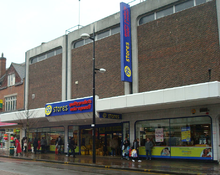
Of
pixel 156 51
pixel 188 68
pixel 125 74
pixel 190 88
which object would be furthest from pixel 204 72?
pixel 125 74

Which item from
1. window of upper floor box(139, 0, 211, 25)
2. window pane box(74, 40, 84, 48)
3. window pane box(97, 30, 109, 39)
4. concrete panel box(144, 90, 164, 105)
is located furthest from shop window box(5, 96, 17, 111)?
concrete panel box(144, 90, 164, 105)

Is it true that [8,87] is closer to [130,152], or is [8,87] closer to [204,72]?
[130,152]

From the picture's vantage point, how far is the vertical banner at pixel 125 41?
2047 cm

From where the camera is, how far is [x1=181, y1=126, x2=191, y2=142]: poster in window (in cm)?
1833

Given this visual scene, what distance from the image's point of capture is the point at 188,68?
718 inches

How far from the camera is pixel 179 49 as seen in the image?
61.7 ft

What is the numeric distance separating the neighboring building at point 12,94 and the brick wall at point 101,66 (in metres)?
10.7

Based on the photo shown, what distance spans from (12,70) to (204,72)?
1075 inches

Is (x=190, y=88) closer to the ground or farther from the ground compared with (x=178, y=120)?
farther from the ground

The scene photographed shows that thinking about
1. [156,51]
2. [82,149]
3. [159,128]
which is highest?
[156,51]

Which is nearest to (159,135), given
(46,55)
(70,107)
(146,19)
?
(70,107)

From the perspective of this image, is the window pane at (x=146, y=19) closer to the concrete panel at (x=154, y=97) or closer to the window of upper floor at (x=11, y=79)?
the concrete panel at (x=154, y=97)

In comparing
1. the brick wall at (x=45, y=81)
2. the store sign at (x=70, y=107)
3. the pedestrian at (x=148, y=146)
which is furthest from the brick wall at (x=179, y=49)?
the brick wall at (x=45, y=81)

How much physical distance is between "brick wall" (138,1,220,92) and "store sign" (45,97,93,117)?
4.23 metres
